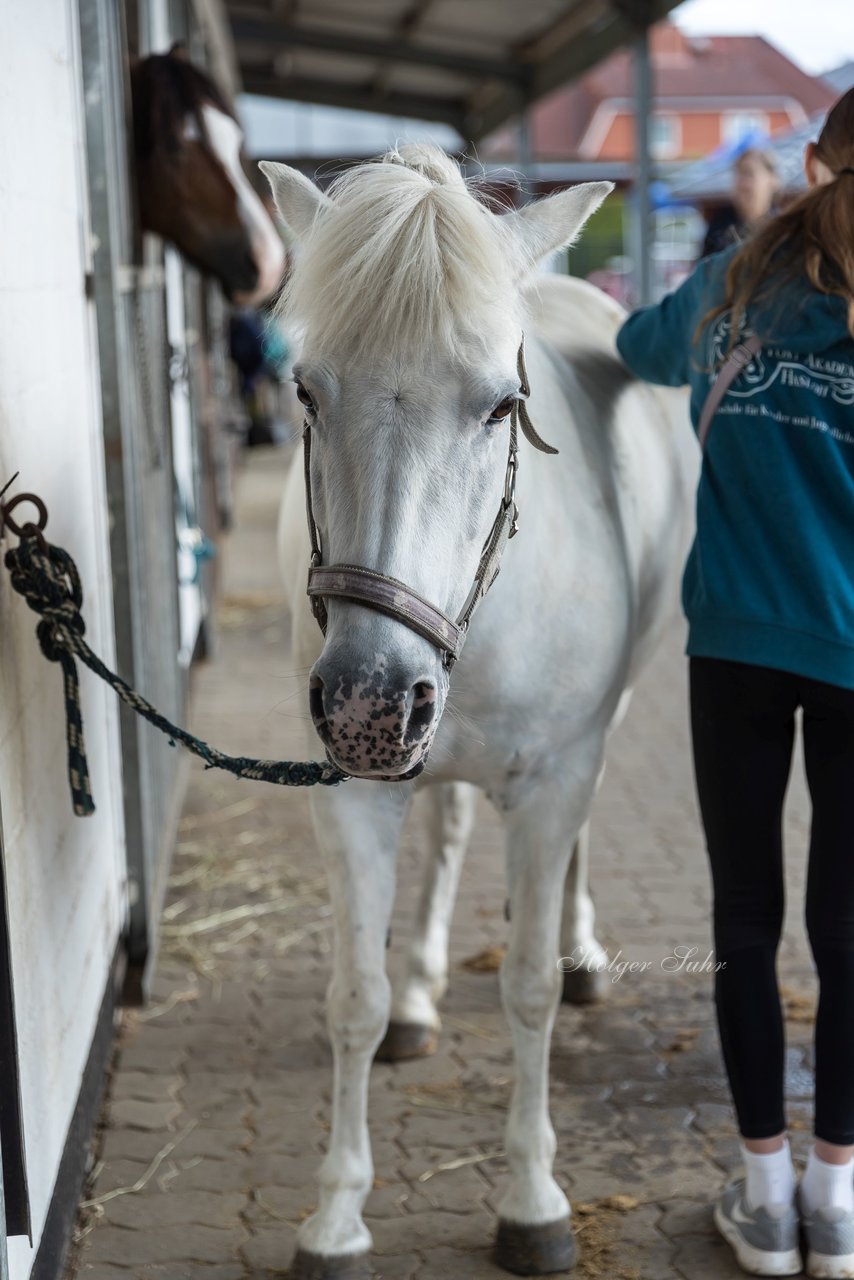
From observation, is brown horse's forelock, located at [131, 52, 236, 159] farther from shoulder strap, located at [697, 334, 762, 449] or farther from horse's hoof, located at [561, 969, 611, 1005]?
horse's hoof, located at [561, 969, 611, 1005]

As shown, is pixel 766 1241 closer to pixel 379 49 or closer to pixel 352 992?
pixel 352 992

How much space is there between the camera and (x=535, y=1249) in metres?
2.15

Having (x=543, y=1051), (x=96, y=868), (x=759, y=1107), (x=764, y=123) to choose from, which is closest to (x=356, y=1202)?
(x=543, y=1051)

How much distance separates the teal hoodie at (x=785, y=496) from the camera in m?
1.95

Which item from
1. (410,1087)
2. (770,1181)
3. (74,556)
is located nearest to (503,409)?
(74,556)

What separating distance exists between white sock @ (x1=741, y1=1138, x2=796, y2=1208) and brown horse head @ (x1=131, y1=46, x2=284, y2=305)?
9.42ft

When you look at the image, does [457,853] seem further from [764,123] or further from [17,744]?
[764,123]

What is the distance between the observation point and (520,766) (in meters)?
2.15

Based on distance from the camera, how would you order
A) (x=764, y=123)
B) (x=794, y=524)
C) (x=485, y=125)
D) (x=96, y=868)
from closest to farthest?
(x=794, y=524)
(x=96, y=868)
(x=485, y=125)
(x=764, y=123)

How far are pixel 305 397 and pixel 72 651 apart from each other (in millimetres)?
570

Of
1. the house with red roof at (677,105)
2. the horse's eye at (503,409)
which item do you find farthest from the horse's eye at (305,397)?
the house with red roof at (677,105)

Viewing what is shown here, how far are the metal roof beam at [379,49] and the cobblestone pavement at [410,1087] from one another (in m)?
7.13

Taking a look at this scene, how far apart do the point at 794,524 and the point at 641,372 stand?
0.55m

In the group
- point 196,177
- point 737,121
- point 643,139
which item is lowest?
point 196,177
